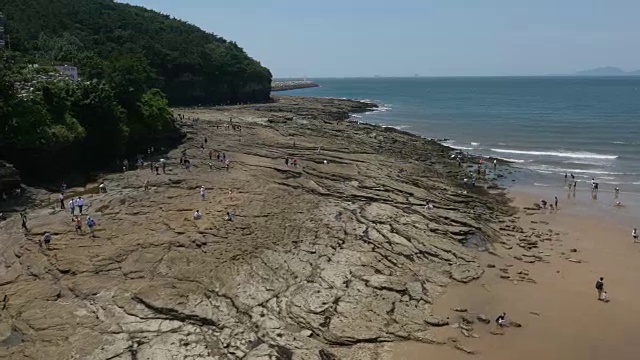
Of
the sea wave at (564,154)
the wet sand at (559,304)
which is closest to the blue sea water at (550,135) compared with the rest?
the sea wave at (564,154)

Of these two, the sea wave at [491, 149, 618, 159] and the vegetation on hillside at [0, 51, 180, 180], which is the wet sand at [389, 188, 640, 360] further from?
the vegetation on hillside at [0, 51, 180, 180]

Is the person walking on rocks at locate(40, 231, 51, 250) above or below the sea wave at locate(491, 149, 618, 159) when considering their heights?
below

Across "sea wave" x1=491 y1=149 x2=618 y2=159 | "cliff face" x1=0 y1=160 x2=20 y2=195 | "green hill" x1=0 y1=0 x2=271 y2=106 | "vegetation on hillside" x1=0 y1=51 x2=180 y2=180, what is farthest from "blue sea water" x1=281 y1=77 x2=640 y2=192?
"cliff face" x1=0 y1=160 x2=20 y2=195

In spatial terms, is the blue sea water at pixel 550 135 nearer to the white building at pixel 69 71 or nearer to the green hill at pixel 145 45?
the green hill at pixel 145 45

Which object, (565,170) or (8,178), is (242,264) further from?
(565,170)

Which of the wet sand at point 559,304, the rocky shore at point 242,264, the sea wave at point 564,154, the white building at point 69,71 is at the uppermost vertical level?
the white building at point 69,71

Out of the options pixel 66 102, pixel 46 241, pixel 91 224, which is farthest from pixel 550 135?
pixel 46 241
